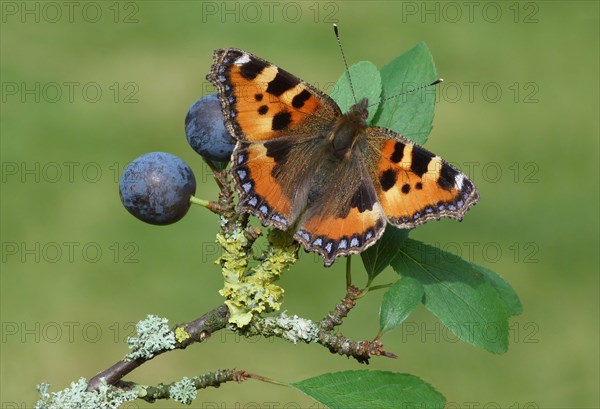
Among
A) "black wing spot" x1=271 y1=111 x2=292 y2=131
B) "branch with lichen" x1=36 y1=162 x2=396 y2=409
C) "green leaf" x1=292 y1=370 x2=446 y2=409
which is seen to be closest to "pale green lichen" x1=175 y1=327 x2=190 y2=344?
"branch with lichen" x1=36 y1=162 x2=396 y2=409

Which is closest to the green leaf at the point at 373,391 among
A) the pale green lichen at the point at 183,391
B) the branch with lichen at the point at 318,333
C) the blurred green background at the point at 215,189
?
the branch with lichen at the point at 318,333

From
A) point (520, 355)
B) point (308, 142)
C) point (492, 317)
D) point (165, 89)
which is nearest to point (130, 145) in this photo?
point (165, 89)

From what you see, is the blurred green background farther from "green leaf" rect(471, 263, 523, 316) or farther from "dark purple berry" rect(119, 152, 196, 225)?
"dark purple berry" rect(119, 152, 196, 225)

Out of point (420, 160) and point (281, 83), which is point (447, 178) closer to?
point (420, 160)

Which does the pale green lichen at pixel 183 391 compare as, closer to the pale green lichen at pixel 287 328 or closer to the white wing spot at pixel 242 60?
the pale green lichen at pixel 287 328

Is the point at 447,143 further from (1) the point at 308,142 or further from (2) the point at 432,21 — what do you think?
(1) the point at 308,142

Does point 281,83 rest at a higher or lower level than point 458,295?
higher

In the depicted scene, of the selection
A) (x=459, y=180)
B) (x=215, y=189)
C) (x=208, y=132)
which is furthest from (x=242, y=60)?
(x=215, y=189)
